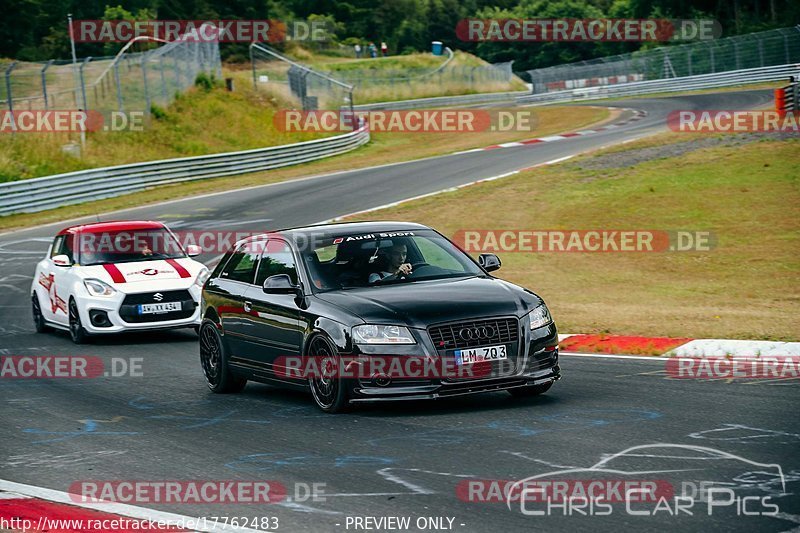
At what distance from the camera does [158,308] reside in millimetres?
14945

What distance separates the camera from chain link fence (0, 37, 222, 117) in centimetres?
3681

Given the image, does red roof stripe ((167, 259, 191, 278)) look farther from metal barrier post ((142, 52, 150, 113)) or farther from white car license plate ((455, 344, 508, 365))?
metal barrier post ((142, 52, 150, 113))

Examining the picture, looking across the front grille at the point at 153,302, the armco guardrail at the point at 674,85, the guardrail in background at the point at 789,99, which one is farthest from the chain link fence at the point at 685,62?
the front grille at the point at 153,302

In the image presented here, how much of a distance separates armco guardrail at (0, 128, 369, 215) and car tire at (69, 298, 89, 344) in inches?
690

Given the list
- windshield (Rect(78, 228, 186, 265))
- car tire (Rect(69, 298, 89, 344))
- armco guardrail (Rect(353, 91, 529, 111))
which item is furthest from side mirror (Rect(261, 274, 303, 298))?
armco guardrail (Rect(353, 91, 529, 111))

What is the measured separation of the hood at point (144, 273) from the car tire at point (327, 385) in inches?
241

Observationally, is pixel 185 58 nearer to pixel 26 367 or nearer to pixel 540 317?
pixel 26 367

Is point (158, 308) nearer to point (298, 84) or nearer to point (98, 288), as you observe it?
point (98, 288)

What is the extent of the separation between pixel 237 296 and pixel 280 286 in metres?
1.23

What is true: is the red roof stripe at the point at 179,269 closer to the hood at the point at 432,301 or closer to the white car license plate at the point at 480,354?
the hood at the point at 432,301

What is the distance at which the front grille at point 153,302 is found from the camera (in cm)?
1491

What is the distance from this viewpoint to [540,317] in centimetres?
923

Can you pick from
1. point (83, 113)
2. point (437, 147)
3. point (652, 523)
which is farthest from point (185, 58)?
point (652, 523)

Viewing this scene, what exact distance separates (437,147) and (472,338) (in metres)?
38.3
